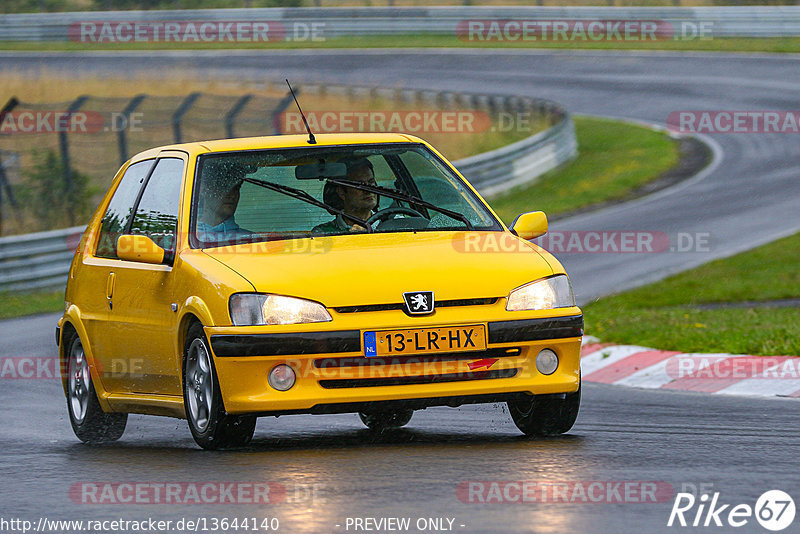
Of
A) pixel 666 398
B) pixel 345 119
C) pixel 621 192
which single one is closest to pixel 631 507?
pixel 666 398

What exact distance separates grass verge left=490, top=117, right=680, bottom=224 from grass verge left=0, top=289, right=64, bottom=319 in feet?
23.1

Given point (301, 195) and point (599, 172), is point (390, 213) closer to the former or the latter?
point (301, 195)

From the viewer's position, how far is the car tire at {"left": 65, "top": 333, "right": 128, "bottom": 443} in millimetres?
8469

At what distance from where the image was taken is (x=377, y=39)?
47344 mm

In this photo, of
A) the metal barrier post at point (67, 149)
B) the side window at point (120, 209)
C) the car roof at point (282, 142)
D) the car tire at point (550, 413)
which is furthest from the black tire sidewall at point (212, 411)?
the metal barrier post at point (67, 149)

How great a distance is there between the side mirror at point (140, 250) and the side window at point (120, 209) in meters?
0.76

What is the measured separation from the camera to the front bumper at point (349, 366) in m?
6.65

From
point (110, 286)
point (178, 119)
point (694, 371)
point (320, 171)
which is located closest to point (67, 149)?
point (178, 119)

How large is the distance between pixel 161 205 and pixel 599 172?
20077mm

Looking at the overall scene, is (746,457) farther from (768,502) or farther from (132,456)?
(132,456)

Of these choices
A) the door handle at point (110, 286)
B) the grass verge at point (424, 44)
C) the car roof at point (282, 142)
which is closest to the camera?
the car roof at point (282, 142)

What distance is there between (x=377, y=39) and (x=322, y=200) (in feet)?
131

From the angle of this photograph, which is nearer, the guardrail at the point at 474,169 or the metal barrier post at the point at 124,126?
the guardrail at the point at 474,169

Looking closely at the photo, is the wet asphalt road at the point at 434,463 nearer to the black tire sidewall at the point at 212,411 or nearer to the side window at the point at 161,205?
the black tire sidewall at the point at 212,411
